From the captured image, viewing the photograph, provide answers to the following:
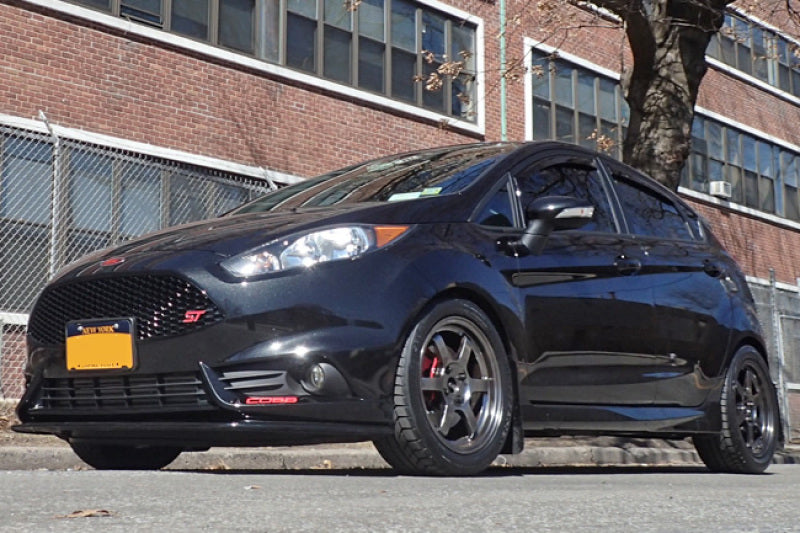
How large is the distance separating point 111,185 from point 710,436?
8694mm

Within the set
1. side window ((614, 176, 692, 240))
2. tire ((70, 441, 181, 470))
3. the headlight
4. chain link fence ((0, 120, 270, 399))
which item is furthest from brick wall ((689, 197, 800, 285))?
the headlight

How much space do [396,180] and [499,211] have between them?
0.52 meters

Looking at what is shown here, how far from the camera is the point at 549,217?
5.70 metres

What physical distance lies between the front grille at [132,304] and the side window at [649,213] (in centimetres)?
275

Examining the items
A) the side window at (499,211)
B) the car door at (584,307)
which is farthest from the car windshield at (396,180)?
the car door at (584,307)

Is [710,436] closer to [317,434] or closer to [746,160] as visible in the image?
[317,434]

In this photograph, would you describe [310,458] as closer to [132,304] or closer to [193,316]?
[132,304]

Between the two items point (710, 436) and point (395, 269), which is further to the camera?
point (710, 436)

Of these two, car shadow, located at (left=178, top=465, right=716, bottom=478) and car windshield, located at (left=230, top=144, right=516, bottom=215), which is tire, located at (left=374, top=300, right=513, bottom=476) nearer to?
car shadow, located at (left=178, top=465, right=716, bottom=478)

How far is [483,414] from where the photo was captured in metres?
5.27

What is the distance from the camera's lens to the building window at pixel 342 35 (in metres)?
16.1

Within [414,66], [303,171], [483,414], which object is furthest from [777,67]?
[483,414]

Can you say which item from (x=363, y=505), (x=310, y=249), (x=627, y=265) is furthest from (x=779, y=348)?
(x=363, y=505)

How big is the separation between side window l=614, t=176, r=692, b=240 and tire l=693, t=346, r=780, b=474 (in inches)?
31.4
